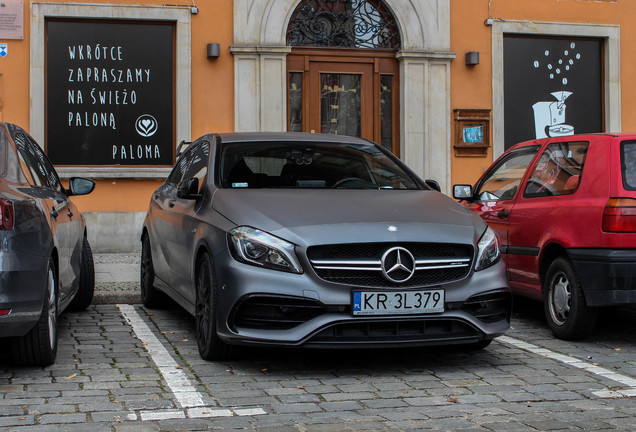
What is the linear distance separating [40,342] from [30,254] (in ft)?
2.02

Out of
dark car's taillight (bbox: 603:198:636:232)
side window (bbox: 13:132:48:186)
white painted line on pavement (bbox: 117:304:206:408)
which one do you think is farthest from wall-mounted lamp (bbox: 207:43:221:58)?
dark car's taillight (bbox: 603:198:636:232)

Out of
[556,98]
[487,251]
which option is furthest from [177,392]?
[556,98]

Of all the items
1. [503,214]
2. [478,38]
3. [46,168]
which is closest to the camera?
[46,168]

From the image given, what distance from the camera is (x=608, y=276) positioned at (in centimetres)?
618

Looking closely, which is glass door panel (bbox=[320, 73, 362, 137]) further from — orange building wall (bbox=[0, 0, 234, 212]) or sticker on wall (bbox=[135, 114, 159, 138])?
sticker on wall (bbox=[135, 114, 159, 138])

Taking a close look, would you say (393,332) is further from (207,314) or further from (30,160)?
(30,160)

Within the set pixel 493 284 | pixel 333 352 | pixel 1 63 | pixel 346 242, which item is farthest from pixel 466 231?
pixel 1 63

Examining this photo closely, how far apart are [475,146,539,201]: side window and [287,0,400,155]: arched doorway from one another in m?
5.76

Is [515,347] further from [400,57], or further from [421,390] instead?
[400,57]

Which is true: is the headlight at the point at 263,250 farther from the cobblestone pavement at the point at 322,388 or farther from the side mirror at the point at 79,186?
the side mirror at the point at 79,186

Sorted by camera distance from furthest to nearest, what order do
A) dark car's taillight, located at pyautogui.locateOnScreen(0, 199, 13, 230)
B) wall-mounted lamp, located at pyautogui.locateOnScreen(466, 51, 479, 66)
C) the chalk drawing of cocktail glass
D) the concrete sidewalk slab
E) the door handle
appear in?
1. the chalk drawing of cocktail glass
2. wall-mounted lamp, located at pyautogui.locateOnScreen(466, 51, 479, 66)
3. the concrete sidewalk slab
4. the door handle
5. dark car's taillight, located at pyautogui.locateOnScreen(0, 199, 13, 230)

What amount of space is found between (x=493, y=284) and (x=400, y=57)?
351 inches

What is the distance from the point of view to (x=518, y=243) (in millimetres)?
7469

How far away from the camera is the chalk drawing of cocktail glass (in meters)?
14.7
